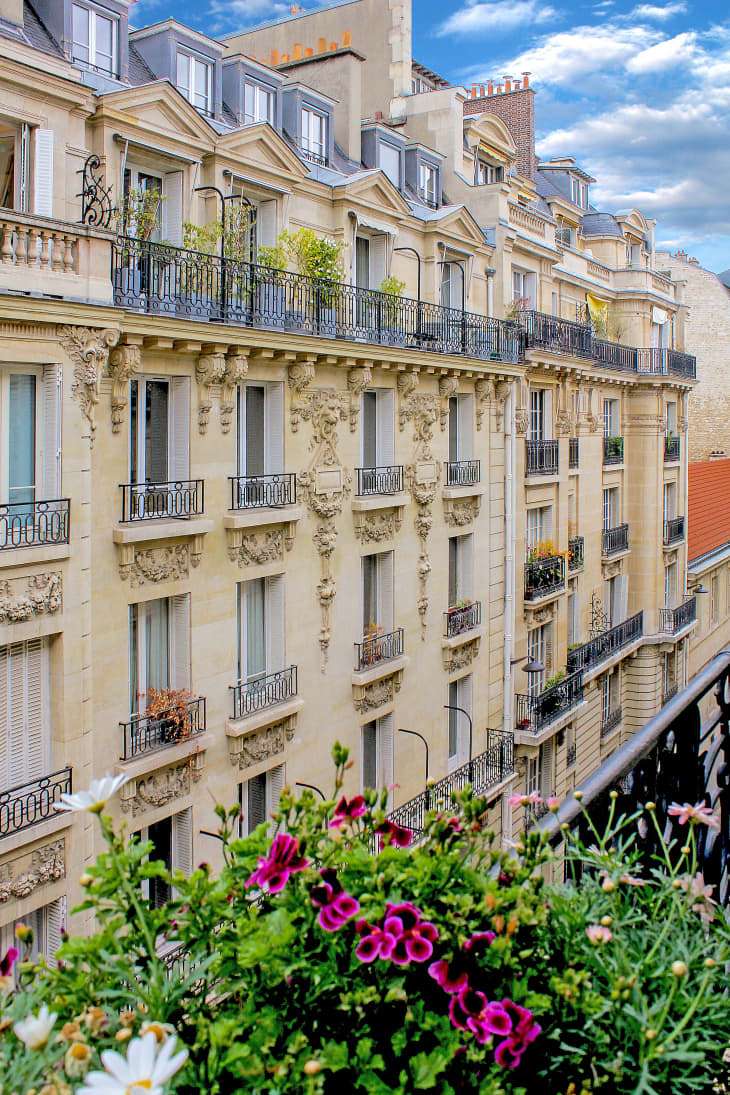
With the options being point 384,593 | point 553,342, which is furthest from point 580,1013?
point 553,342

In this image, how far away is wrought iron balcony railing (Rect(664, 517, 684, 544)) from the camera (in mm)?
34188

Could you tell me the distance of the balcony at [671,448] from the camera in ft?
112

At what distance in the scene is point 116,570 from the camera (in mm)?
12984

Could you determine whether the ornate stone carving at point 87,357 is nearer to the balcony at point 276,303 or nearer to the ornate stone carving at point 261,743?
the balcony at point 276,303

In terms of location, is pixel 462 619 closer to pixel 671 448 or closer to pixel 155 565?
pixel 155 565

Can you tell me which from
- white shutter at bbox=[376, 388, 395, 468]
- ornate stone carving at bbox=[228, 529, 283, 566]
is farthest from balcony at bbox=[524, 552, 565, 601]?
ornate stone carving at bbox=[228, 529, 283, 566]

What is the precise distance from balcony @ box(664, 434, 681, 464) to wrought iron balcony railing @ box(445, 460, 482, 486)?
1448cm

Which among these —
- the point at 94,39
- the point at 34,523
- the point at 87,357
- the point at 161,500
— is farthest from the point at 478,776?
the point at 94,39

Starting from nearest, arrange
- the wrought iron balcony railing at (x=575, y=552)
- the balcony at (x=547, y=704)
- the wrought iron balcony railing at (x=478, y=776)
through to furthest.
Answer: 1. the wrought iron balcony railing at (x=478, y=776)
2. the balcony at (x=547, y=704)
3. the wrought iron balcony railing at (x=575, y=552)

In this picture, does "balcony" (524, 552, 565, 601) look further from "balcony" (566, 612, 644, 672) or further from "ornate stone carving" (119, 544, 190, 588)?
"ornate stone carving" (119, 544, 190, 588)

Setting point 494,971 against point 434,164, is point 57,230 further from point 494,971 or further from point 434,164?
point 434,164

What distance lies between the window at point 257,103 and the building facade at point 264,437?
9 cm

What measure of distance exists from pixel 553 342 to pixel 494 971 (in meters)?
23.9

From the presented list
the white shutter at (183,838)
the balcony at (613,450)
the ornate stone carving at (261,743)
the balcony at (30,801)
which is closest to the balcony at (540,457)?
the balcony at (613,450)
